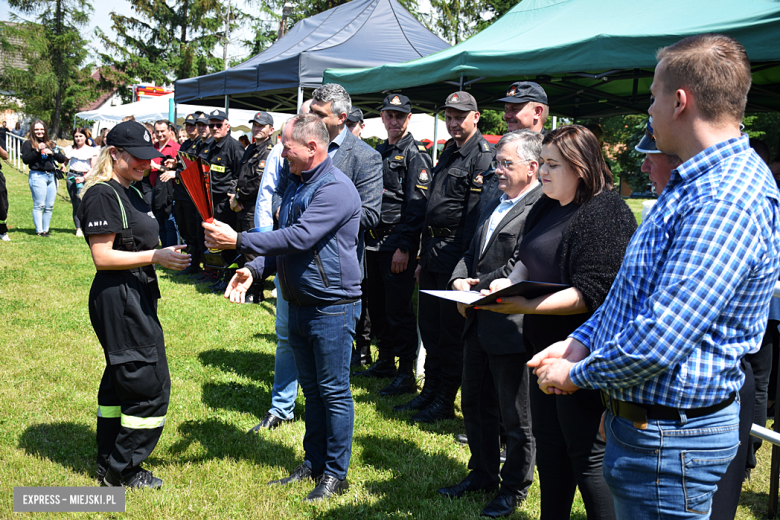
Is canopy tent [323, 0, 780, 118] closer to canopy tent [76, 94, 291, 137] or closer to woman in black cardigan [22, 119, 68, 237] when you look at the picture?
woman in black cardigan [22, 119, 68, 237]

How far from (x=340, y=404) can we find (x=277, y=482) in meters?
0.69

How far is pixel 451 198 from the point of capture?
447 cm

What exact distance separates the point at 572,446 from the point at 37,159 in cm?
1238

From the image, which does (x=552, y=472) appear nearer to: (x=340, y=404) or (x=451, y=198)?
(x=340, y=404)

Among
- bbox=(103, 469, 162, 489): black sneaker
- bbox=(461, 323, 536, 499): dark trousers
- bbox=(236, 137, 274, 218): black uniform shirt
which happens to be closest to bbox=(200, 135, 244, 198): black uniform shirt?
bbox=(236, 137, 274, 218): black uniform shirt

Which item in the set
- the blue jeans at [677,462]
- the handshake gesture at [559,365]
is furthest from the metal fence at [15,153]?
the blue jeans at [677,462]

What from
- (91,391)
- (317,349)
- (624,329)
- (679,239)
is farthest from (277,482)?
(679,239)

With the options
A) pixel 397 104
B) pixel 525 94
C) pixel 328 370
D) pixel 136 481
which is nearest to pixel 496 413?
pixel 328 370

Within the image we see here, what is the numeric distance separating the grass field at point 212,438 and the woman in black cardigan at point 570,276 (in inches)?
34.9

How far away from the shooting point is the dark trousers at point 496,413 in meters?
3.15

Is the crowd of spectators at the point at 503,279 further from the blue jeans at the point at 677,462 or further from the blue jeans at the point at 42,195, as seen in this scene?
the blue jeans at the point at 42,195

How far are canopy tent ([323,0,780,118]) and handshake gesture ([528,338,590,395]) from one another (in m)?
3.26

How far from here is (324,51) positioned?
8422mm

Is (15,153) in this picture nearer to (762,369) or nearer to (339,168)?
(339,168)
